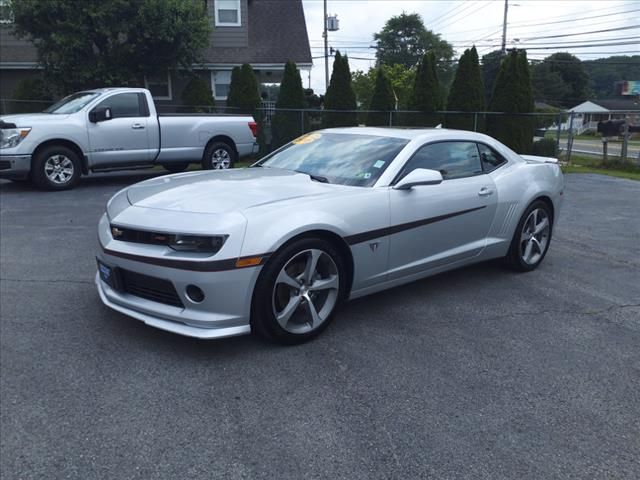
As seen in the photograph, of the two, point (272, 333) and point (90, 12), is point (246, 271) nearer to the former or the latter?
point (272, 333)

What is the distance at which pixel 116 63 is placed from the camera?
1636cm

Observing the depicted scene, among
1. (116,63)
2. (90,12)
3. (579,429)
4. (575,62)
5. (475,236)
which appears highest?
(575,62)

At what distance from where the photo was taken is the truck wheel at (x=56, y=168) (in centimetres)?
963

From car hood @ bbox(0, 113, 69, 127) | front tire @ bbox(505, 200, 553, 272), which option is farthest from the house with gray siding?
front tire @ bbox(505, 200, 553, 272)

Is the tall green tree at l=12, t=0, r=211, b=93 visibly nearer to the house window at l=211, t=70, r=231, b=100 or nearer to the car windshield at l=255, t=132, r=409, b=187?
the house window at l=211, t=70, r=231, b=100

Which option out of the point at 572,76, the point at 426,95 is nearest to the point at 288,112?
the point at 426,95

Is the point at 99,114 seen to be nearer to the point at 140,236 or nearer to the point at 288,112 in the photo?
the point at 288,112

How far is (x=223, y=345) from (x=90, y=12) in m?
14.6

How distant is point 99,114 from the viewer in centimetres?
994

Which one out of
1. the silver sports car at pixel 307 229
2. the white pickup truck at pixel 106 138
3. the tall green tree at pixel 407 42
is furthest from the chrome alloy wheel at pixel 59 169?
the tall green tree at pixel 407 42

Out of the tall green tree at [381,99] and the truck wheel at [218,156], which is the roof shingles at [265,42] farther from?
the truck wheel at [218,156]

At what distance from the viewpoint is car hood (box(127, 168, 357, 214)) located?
3609mm

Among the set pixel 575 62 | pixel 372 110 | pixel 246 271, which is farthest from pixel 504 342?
pixel 575 62

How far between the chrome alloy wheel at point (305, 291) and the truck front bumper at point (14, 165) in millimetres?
7749
